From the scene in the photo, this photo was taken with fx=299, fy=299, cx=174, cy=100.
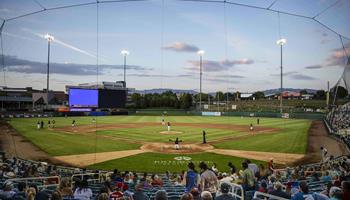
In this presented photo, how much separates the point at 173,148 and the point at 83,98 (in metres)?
21.0

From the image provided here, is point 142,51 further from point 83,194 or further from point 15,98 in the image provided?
point 15,98

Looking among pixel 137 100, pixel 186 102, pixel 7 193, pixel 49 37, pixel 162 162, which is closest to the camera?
pixel 7 193

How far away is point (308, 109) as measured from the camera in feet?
154

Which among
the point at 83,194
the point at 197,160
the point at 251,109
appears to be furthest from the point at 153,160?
the point at 251,109

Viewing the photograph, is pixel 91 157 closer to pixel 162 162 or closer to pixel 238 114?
pixel 162 162

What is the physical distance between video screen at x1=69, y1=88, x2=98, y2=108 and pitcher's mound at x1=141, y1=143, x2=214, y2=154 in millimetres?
18062

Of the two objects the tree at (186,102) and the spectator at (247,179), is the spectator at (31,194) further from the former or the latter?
the tree at (186,102)

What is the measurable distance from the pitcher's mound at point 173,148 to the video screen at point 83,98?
1806cm

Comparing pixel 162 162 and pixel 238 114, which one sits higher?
pixel 238 114

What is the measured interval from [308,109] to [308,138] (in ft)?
68.3

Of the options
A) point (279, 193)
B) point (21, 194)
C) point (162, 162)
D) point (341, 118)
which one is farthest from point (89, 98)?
point (279, 193)

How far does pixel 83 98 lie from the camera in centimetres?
3922

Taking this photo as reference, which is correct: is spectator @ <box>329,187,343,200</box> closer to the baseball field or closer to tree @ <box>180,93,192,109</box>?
the baseball field

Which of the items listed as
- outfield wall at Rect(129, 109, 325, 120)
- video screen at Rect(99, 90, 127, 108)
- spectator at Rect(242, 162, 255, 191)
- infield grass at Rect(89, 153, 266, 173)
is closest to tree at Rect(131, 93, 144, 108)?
outfield wall at Rect(129, 109, 325, 120)
